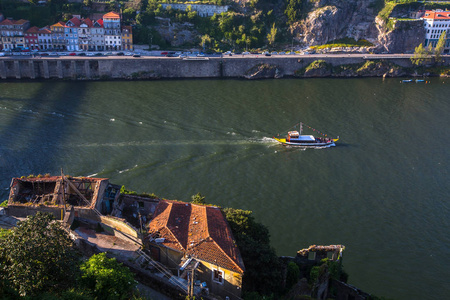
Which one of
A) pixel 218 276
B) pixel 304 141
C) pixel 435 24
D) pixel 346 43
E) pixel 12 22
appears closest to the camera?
pixel 218 276

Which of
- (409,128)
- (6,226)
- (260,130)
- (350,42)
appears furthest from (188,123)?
(350,42)

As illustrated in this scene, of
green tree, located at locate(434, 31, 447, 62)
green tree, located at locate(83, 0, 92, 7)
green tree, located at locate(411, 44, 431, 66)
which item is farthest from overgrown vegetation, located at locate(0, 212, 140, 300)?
green tree, located at locate(83, 0, 92, 7)

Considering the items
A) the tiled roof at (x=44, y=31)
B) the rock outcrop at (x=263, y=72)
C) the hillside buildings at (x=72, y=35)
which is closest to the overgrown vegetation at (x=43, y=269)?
the rock outcrop at (x=263, y=72)

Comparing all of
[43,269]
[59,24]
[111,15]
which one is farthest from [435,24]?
[43,269]

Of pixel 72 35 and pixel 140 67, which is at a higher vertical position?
pixel 72 35

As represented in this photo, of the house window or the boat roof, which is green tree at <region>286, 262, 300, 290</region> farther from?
the boat roof

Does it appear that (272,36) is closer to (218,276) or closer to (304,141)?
(304,141)

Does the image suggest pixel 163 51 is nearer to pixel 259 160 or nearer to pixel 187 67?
pixel 187 67
